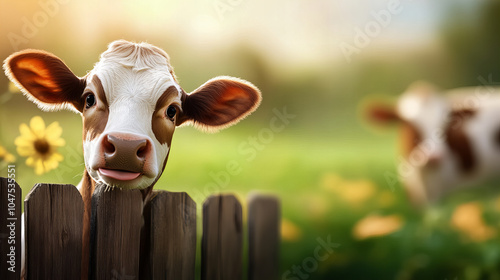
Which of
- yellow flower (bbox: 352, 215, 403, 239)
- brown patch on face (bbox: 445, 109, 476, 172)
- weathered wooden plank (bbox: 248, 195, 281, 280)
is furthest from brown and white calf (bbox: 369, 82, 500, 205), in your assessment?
weathered wooden plank (bbox: 248, 195, 281, 280)

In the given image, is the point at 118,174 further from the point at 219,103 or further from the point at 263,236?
the point at 263,236

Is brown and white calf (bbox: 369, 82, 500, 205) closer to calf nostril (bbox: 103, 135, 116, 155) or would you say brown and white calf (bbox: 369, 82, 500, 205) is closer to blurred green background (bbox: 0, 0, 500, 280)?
blurred green background (bbox: 0, 0, 500, 280)

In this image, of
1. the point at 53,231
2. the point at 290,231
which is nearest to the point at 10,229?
the point at 53,231

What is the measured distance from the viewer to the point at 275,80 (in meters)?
2.62

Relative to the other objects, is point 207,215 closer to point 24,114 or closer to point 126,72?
point 126,72

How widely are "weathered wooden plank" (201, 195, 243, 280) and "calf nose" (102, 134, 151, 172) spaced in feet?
0.82

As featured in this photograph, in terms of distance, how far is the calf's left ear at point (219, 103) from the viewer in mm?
1247

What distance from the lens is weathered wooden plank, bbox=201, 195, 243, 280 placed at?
1215 mm

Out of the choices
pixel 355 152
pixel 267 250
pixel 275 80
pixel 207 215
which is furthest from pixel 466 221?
pixel 207 215

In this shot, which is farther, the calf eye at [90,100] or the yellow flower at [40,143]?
the yellow flower at [40,143]

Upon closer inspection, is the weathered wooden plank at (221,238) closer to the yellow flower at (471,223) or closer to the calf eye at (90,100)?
the calf eye at (90,100)

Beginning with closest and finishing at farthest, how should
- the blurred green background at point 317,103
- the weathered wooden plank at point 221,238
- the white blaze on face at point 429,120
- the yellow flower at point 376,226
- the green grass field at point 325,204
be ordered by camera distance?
the weathered wooden plank at point 221,238 < the blurred green background at point 317,103 < the green grass field at point 325,204 < the yellow flower at point 376,226 < the white blaze on face at point 429,120

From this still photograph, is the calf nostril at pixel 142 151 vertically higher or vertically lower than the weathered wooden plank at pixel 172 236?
higher

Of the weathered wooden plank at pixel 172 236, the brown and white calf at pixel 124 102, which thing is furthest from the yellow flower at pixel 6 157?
the weathered wooden plank at pixel 172 236
